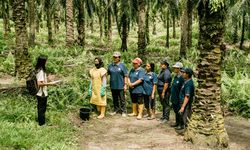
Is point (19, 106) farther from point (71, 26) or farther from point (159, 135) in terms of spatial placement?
point (71, 26)

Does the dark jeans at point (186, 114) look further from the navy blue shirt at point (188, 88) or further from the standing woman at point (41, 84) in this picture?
the standing woman at point (41, 84)

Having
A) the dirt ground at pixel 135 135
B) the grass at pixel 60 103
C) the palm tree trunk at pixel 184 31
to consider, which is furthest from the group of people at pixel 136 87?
the palm tree trunk at pixel 184 31

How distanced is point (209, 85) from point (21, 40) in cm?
737

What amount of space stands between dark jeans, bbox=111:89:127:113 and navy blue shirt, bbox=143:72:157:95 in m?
0.84

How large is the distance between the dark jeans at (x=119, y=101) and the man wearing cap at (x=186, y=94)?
2.34m

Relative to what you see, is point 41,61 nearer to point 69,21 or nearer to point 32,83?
point 32,83

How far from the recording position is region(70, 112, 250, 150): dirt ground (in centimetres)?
963

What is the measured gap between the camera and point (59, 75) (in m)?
16.3

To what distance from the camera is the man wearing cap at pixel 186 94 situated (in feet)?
33.4

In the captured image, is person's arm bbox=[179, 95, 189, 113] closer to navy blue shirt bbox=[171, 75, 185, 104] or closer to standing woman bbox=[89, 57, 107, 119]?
navy blue shirt bbox=[171, 75, 185, 104]

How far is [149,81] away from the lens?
11945 millimetres

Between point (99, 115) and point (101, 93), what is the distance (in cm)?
78

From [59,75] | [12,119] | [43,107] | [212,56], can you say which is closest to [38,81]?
[43,107]

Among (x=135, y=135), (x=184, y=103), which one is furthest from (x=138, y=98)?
(x=184, y=103)
